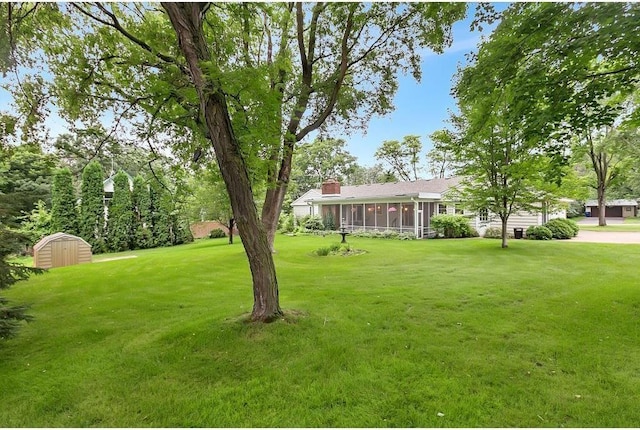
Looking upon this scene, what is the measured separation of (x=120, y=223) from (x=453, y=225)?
1966 centimetres

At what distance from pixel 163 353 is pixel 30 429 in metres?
1.37

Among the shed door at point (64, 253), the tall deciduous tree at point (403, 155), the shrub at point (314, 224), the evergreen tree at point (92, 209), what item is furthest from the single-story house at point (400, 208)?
the shed door at point (64, 253)

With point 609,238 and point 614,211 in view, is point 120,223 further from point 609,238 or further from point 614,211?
point 614,211

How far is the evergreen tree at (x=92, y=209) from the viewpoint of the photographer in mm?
18062

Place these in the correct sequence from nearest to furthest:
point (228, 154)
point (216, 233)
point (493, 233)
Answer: point (228, 154)
point (493, 233)
point (216, 233)

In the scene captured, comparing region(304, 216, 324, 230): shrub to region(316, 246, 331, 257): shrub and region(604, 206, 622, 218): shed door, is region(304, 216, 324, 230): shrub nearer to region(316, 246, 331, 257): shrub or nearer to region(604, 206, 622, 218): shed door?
region(316, 246, 331, 257): shrub

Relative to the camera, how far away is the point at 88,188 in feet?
59.8

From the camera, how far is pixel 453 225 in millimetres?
18531

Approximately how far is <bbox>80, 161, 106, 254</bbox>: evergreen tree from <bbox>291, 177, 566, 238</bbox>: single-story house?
46.4 ft

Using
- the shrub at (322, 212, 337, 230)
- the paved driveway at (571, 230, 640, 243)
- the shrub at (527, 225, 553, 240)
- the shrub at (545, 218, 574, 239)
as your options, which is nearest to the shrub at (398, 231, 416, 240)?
the shrub at (527, 225, 553, 240)

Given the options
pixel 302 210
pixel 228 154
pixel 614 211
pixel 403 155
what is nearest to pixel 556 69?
pixel 228 154

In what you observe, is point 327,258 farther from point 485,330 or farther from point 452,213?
point 452,213

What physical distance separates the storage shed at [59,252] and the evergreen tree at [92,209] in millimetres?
5817

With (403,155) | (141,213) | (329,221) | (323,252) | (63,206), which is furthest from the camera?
(403,155)
